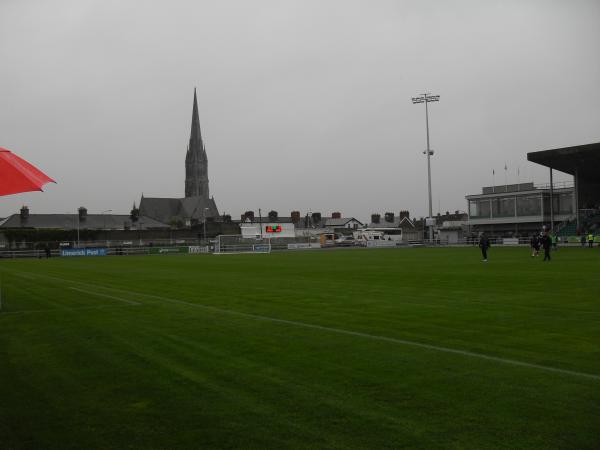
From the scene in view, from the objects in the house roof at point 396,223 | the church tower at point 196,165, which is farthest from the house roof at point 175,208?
the house roof at point 396,223

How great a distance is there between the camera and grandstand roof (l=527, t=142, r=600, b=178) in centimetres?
5430

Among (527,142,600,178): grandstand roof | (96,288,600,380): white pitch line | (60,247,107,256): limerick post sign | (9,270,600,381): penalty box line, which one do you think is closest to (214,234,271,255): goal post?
(60,247,107,256): limerick post sign

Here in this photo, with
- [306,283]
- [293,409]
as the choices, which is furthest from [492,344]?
[306,283]

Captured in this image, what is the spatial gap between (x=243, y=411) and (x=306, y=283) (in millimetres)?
14737

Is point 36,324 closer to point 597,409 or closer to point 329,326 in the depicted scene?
point 329,326

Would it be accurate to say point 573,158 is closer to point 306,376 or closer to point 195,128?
point 306,376

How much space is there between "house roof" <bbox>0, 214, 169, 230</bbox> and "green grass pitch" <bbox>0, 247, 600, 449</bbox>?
115786 millimetres

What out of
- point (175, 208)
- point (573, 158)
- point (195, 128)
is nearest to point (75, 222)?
point (175, 208)

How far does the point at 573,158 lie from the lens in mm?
58500

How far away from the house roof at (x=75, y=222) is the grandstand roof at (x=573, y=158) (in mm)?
91465

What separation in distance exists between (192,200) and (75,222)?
36.0 metres

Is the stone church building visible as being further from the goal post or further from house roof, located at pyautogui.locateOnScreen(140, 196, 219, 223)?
the goal post

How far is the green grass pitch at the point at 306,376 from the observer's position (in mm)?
4680

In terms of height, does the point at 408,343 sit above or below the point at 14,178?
below
